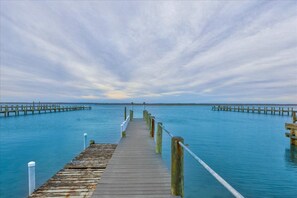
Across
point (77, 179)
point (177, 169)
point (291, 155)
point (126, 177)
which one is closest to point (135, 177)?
point (126, 177)

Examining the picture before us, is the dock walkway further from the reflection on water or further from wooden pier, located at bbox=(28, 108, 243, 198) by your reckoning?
the reflection on water

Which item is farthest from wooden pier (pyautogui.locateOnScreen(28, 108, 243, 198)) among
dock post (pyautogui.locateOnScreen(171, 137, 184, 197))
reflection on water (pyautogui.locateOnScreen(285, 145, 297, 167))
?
reflection on water (pyautogui.locateOnScreen(285, 145, 297, 167))

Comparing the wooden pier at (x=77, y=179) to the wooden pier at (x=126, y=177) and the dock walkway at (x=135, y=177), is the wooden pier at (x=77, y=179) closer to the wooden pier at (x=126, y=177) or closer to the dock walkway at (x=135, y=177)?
the wooden pier at (x=126, y=177)

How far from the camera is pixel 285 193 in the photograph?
9969mm

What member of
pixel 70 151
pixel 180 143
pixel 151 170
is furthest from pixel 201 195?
pixel 70 151

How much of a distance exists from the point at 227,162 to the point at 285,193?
527 cm

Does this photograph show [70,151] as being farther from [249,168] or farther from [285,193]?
[285,193]

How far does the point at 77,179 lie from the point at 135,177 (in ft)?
6.74

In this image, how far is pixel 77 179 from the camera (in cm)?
688

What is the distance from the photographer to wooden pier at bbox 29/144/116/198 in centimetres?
570

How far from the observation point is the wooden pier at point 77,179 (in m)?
5.70

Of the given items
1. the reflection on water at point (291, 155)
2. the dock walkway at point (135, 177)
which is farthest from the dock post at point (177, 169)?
the reflection on water at point (291, 155)

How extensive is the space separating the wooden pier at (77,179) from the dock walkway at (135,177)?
492 mm

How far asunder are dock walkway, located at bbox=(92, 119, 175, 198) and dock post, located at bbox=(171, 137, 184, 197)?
267mm
